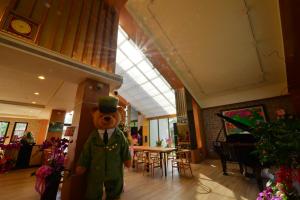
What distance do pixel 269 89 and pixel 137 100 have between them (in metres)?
7.60

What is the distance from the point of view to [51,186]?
2.22 metres

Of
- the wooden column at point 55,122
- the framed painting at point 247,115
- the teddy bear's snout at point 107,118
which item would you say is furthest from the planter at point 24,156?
the framed painting at point 247,115

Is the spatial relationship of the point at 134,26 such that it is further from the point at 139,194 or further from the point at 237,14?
the point at 139,194

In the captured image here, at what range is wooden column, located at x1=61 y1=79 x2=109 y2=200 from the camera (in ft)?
7.29

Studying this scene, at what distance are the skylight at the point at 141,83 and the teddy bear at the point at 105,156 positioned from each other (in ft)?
13.9

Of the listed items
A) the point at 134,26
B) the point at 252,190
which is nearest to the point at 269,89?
the point at 252,190

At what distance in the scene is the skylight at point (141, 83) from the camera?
6500 mm

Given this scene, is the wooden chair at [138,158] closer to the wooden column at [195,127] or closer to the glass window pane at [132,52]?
the wooden column at [195,127]

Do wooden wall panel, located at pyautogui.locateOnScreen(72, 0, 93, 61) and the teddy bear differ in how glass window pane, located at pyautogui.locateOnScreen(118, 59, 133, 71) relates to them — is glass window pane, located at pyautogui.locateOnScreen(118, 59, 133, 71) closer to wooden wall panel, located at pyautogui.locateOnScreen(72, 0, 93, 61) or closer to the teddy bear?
wooden wall panel, located at pyautogui.locateOnScreen(72, 0, 93, 61)

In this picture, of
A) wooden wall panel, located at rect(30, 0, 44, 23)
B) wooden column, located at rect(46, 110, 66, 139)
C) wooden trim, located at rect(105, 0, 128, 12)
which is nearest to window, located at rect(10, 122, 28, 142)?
wooden column, located at rect(46, 110, 66, 139)

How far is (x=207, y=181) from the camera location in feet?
11.1

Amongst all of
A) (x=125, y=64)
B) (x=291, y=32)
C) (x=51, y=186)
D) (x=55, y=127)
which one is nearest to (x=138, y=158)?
(x=51, y=186)

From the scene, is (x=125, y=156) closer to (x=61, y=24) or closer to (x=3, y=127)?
(x=61, y=24)

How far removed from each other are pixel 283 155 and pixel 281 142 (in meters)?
0.17
